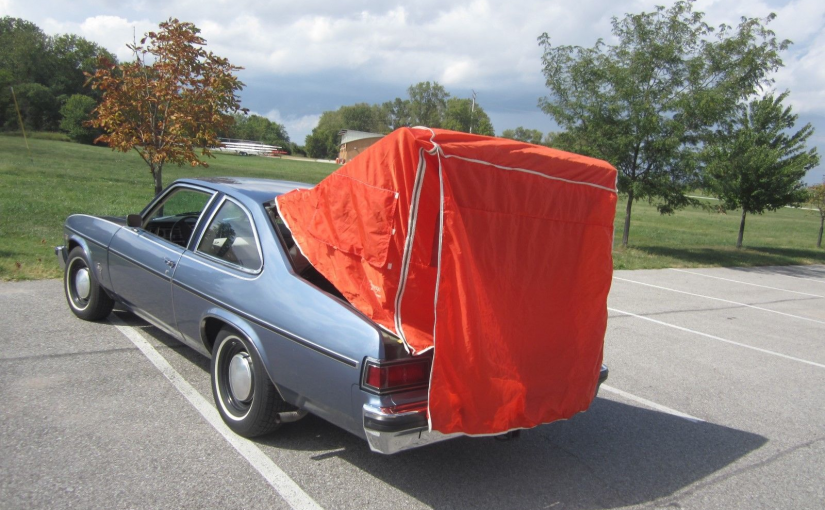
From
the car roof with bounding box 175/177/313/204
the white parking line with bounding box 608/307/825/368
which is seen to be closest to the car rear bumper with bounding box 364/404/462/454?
the car roof with bounding box 175/177/313/204

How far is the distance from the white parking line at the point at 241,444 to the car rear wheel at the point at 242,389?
79 millimetres

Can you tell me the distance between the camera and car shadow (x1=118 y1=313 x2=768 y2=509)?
351 cm

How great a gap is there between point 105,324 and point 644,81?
1547 cm

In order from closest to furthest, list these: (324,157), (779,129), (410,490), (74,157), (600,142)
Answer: (410,490) → (600,142) → (779,129) → (74,157) → (324,157)

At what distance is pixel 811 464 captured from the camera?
14.1 ft

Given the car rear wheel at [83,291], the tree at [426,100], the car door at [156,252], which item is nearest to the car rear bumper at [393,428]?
the car door at [156,252]

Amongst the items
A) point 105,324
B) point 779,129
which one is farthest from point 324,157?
point 105,324

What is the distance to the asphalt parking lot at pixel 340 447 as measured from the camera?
10.8 ft

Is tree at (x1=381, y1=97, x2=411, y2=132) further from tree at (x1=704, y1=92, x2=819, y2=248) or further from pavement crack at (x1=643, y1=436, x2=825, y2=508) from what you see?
pavement crack at (x1=643, y1=436, x2=825, y2=508)

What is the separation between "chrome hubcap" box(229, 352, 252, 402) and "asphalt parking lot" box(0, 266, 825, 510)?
27 cm

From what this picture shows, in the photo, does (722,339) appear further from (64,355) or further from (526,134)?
(526,134)

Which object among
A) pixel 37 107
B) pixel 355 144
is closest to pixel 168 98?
pixel 355 144

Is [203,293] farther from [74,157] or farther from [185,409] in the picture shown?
[74,157]

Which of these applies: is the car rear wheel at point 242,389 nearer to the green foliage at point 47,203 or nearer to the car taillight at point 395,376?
the car taillight at point 395,376
